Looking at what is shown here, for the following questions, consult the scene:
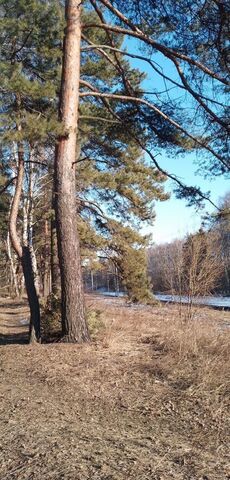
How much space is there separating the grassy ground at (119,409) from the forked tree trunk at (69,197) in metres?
0.60

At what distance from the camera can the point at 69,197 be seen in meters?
8.96

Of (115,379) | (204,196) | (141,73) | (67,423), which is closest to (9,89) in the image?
(141,73)

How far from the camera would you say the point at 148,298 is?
46.3 ft

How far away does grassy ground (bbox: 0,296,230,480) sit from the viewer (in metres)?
Answer: 3.79

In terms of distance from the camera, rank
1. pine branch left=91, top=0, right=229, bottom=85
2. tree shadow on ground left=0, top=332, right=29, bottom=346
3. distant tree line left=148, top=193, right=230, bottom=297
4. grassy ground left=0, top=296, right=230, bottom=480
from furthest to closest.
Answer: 1. distant tree line left=148, top=193, right=230, bottom=297
2. tree shadow on ground left=0, top=332, right=29, bottom=346
3. pine branch left=91, top=0, right=229, bottom=85
4. grassy ground left=0, top=296, right=230, bottom=480

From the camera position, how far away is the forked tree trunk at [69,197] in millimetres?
8742

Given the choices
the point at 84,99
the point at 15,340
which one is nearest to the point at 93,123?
the point at 84,99

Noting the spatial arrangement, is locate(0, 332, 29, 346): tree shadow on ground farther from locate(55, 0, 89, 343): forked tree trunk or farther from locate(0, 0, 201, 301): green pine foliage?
locate(0, 0, 201, 301): green pine foliage

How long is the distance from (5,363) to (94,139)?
700cm

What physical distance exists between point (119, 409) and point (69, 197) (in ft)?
15.1

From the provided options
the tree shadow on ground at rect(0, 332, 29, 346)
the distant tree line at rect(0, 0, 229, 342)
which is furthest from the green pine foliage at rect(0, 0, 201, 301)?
the tree shadow on ground at rect(0, 332, 29, 346)

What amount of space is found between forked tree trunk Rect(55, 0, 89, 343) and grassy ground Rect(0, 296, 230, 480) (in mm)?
605

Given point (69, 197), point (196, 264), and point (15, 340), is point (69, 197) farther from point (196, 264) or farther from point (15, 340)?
point (15, 340)

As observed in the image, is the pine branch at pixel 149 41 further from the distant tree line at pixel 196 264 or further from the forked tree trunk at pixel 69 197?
the distant tree line at pixel 196 264
